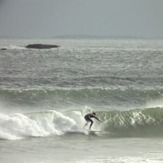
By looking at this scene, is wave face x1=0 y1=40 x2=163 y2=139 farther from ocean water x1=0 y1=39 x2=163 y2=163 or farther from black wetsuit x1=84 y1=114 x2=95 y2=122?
black wetsuit x1=84 y1=114 x2=95 y2=122

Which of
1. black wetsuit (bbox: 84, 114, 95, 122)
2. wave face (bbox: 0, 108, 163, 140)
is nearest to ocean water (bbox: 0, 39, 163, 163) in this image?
wave face (bbox: 0, 108, 163, 140)

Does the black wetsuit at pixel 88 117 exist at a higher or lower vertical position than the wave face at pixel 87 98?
lower

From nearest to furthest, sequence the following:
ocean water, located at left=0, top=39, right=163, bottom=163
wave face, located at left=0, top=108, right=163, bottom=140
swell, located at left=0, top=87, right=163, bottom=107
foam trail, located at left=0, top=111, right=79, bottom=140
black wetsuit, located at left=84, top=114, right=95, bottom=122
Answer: ocean water, located at left=0, top=39, right=163, bottom=163 → foam trail, located at left=0, top=111, right=79, bottom=140 → wave face, located at left=0, top=108, right=163, bottom=140 → black wetsuit, located at left=84, top=114, right=95, bottom=122 → swell, located at left=0, top=87, right=163, bottom=107

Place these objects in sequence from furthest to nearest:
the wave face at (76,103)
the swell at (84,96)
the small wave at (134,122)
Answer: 1. the swell at (84,96)
2. the small wave at (134,122)
3. the wave face at (76,103)

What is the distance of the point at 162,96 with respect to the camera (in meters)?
28.8

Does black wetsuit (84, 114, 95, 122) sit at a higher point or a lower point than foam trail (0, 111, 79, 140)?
higher

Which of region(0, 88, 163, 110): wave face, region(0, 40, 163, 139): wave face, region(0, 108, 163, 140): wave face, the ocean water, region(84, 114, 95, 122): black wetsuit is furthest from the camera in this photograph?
region(0, 88, 163, 110): wave face

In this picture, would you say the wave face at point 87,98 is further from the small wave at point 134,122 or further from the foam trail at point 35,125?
the foam trail at point 35,125

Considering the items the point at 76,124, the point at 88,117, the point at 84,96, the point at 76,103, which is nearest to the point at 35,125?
the point at 76,124

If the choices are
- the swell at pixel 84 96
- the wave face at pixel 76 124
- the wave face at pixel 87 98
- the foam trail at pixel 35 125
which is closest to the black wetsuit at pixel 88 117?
the wave face at pixel 76 124

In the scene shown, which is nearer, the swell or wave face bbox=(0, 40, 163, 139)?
wave face bbox=(0, 40, 163, 139)

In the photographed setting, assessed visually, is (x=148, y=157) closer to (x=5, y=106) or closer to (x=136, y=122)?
(x=136, y=122)

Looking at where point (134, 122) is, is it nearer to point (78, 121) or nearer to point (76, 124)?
point (78, 121)

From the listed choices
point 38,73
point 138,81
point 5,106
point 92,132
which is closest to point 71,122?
point 92,132
